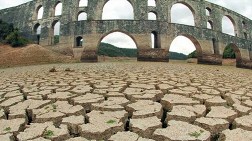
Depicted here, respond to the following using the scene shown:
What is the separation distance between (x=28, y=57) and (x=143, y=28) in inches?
305

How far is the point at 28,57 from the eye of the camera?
1485 cm

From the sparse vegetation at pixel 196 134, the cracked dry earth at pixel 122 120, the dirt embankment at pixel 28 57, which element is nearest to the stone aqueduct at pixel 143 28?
the dirt embankment at pixel 28 57

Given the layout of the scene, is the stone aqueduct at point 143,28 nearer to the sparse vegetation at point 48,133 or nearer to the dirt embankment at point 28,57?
the dirt embankment at point 28,57

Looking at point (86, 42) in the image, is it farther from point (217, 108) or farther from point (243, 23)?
point (243, 23)

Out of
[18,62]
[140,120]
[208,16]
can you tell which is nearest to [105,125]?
[140,120]

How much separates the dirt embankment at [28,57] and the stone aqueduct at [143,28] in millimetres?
1836

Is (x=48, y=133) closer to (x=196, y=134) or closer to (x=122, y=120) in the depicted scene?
(x=122, y=120)

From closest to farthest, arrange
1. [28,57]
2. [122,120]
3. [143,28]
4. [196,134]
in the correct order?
[196,134] → [122,120] → [28,57] → [143,28]

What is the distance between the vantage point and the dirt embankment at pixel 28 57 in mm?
14334

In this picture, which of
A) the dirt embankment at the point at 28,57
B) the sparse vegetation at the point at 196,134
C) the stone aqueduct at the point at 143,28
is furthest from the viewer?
the stone aqueduct at the point at 143,28

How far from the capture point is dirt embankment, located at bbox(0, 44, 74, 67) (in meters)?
14.3

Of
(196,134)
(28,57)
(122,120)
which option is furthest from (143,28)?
(196,134)

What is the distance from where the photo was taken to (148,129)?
2.00m

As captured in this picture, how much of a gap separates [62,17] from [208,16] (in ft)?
40.3
